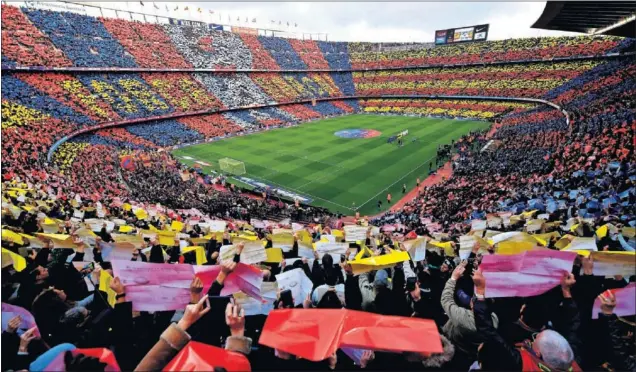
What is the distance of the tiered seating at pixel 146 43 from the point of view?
52306mm

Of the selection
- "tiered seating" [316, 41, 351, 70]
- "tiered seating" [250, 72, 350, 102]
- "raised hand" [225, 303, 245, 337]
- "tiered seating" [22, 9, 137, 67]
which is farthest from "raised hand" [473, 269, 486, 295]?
"tiered seating" [316, 41, 351, 70]

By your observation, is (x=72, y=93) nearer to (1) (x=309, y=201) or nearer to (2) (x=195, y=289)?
(1) (x=309, y=201)

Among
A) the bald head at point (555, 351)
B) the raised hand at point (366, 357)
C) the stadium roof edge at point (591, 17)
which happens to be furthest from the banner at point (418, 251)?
the stadium roof edge at point (591, 17)

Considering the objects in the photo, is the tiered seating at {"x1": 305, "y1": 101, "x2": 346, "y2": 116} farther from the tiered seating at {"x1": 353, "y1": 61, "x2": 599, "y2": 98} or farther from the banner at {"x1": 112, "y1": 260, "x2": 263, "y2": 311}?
the banner at {"x1": 112, "y1": 260, "x2": 263, "y2": 311}

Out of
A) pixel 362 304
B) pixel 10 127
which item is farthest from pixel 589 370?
pixel 10 127

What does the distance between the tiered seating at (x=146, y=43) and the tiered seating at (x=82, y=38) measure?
4.60 ft

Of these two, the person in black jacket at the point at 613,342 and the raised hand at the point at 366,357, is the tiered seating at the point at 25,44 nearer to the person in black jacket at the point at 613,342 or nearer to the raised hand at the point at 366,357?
the raised hand at the point at 366,357

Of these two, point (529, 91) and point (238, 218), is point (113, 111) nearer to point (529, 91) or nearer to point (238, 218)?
point (238, 218)

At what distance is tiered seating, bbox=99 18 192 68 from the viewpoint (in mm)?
52306

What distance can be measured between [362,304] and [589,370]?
247cm

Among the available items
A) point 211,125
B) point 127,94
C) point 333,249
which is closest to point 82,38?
point 127,94

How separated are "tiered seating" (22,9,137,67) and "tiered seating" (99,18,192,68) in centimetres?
140

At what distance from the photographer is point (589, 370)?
11.8 ft

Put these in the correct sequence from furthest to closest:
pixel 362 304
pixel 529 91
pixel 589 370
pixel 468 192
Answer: pixel 529 91 < pixel 468 192 < pixel 362 304 < pixel 589 370
